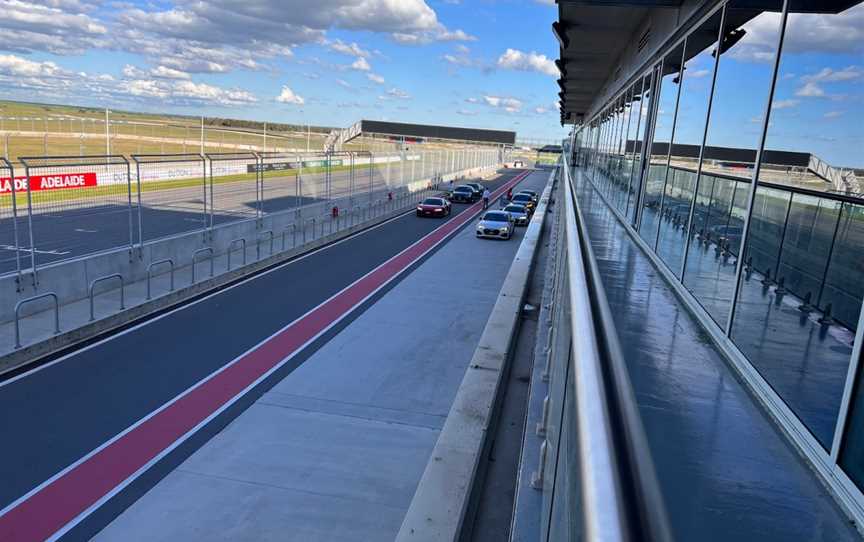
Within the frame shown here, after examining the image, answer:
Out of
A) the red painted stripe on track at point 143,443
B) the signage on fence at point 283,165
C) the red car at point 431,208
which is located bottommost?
the red painted stripe on track at point 143,443

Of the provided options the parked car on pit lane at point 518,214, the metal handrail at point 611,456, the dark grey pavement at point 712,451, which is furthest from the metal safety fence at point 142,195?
the metal handrail at point 611,456

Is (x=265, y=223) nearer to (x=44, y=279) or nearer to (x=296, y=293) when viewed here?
(x=296, y=293)

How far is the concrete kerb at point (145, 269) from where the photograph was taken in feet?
41.1

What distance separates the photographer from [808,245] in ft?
27.8

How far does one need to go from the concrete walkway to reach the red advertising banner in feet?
24.9

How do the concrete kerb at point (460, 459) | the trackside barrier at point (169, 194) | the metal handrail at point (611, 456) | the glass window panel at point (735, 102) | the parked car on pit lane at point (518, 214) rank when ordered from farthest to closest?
1. the parked car on pit lane at point (518, 214)
2. the trackside barrier at point (169, 194)
3. the concrete kerb at point (460, 459)
4. the glass window panel at point (735, 102)
5. the metal handrail at point (611, 456)

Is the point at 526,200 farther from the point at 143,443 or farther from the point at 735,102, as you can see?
the point at 735,102

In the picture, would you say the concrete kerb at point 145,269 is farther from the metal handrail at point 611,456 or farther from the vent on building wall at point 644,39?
the metal handrail at point 611,456

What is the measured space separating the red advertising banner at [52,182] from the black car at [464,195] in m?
31.7

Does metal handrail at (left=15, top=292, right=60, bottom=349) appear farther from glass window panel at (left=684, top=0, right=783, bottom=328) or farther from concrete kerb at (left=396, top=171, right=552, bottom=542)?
glass window panel at (left=684, top=0, right=783, bottom=328)

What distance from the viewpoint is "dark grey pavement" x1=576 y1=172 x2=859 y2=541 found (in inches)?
85.2

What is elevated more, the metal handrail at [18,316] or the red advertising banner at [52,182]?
the red advertising banner at [52,182]

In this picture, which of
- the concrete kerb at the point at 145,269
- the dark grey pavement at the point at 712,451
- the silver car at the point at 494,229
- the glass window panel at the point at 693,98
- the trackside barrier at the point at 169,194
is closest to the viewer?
the dark grey pavement at the point at 712,451

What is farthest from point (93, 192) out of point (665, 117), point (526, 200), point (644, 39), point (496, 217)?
point (526, 200)
